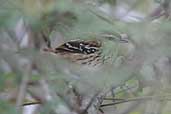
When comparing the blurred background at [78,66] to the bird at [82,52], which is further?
the bird at [82,52]

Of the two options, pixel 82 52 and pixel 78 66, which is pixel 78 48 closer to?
pixel 82 52

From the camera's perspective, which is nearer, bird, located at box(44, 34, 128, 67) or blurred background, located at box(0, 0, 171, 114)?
blurred background, located at box(0, 0, 171, 114)

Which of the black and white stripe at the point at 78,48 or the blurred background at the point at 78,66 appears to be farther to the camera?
the black and white stripe at the point at 78,48

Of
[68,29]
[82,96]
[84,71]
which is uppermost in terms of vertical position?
[68,29]

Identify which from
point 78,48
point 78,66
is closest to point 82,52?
point 78,48

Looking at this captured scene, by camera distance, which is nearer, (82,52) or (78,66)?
(78,66)

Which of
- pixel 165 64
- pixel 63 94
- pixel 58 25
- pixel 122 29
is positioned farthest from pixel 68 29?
pixel 165 64

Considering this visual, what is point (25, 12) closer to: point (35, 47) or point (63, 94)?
point (35, 47)

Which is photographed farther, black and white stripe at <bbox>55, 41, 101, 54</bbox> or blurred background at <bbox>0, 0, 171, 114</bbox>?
black and white stripe at <bbox>55, 41, 101, 54</bbox>
